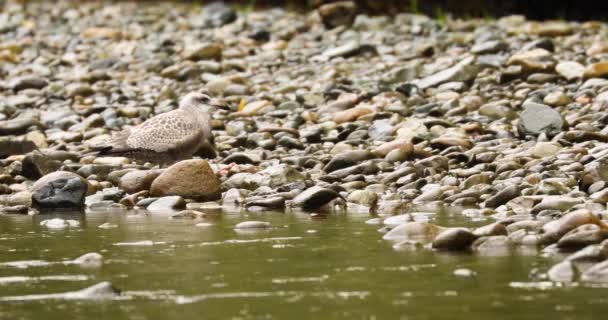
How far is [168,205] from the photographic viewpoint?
943cm

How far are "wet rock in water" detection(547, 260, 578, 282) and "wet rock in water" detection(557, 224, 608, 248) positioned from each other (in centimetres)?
53

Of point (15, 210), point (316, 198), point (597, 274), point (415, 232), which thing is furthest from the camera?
point (15, 210)

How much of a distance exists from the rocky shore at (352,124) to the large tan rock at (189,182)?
0.04 feet

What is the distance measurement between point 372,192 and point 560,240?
2905mm

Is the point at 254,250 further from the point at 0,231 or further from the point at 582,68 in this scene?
the point at 582,68

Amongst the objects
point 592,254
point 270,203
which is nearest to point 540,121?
point 270,203

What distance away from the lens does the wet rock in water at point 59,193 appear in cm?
959

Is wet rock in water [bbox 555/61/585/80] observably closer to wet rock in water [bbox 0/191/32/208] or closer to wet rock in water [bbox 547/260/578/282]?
wet rock in water [bbox 0/191/32/208]

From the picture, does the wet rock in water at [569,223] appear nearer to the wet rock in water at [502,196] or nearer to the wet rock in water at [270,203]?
the wet rock in water at [502,196]

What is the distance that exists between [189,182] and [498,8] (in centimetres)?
1315

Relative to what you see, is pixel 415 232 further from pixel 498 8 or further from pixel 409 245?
pixel 498 8

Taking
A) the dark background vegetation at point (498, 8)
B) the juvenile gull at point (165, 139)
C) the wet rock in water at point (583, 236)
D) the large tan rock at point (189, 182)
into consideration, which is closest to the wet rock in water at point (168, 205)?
the large tan rock at point (189, 182)

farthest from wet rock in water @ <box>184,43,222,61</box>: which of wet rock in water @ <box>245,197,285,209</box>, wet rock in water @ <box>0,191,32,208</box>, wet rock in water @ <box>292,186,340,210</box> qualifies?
wet rock in water @ <box>292,186,340,210</box>

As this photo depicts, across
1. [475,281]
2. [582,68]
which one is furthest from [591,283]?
[582,68]
